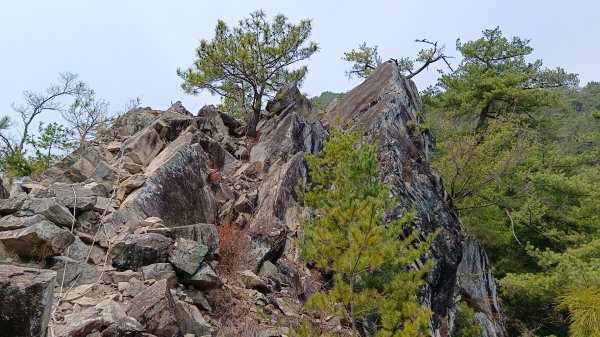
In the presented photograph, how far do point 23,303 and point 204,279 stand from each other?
9.84 feet

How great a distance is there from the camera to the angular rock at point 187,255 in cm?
651

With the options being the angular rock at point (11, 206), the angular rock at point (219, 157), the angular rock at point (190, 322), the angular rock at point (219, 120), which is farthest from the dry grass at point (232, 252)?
the angular rock at point (219, 120)

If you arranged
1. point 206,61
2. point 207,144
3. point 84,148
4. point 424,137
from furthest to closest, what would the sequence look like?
point 424,137
point 206,61
point 207,144
point 84,148

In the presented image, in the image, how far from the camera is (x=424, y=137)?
1633 centimetres

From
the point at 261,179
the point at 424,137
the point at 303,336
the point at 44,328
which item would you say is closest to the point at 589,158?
the point at 424,137

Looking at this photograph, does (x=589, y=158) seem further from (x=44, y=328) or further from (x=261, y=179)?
(x=44, y=328)

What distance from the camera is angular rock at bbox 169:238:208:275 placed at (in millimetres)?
6512

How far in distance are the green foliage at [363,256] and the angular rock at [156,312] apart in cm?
191

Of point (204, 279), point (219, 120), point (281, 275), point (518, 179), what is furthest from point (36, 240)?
point (518, 179)

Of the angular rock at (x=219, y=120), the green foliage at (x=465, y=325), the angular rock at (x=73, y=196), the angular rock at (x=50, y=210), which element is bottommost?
the green foliage at (x=465, y=325)

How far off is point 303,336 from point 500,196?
1324 cm

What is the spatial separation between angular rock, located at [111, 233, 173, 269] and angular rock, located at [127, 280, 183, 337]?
1.04 meters

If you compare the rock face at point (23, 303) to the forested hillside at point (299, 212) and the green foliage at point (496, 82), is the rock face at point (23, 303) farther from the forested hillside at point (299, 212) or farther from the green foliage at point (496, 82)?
the green foliage at point (496, 82)

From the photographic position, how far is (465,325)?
35.3ft
